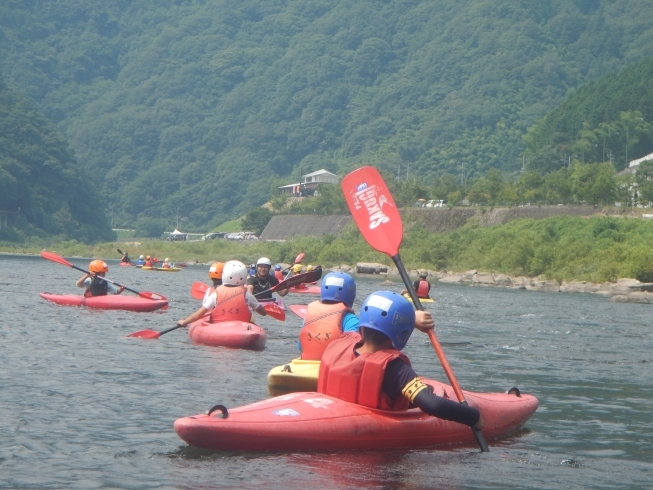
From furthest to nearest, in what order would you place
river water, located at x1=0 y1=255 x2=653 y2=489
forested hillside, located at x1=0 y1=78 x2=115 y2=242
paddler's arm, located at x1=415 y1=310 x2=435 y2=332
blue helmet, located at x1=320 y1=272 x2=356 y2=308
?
forested hillside, located at x1=0 y1=78 x2=115 y2=242 → blue helmet, located at x1=320 y1=272 x2=356 y2=308 → paddler's arm, located at x1=415 y1=310 x2=435 y2=332 → river water, located at x1=0 y1=255 x2=653 y2=489

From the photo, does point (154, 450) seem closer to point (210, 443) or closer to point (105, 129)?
point (210, 443)

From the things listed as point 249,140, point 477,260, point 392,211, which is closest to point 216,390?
point 392,211

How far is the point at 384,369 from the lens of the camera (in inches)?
290

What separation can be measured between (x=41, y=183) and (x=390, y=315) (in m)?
96.1

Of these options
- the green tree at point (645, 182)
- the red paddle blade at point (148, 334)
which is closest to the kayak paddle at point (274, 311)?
the red paddle blade at point (148, 334)

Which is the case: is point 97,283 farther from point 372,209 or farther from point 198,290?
point 372,209

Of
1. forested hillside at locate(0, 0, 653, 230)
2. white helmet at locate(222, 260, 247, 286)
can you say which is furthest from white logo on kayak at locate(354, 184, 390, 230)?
forested hillside at locate(0, 0, 653, 230)

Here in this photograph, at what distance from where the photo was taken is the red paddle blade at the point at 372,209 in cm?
985

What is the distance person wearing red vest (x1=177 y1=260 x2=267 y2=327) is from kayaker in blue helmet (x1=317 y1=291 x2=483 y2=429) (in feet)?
18.7

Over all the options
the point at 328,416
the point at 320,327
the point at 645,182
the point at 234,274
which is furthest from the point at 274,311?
the point at 645,182

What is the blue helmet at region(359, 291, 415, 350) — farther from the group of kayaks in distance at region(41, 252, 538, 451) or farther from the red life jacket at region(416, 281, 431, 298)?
the red life jacket at region(416, 281, 431, 298)

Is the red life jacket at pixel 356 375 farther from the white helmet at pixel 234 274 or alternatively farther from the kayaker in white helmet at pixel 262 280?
the kayaker in white helmet at pixel 262 280

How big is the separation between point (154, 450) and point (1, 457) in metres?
1.06

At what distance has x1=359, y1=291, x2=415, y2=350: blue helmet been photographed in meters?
7.28
